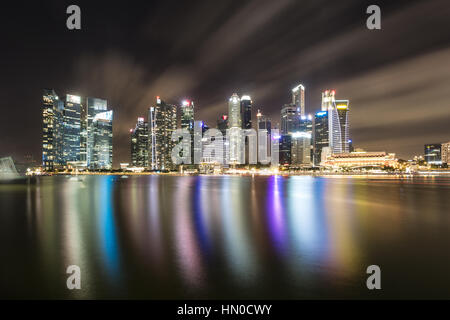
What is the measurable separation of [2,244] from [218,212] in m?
14.7

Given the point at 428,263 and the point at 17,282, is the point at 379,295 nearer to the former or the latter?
the point at 428,263

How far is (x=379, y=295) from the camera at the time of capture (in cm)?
786

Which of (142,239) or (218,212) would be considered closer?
(142,239)

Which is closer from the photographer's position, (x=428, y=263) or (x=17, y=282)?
(x=17, y=282)

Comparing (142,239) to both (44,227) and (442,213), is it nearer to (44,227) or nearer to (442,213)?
(44,227)

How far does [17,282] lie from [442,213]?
3089 cm

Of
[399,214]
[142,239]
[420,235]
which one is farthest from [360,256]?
[399,214]

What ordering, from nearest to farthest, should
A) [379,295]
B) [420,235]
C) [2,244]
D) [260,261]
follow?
[379,295], [260,261], [2,244], [420,235]

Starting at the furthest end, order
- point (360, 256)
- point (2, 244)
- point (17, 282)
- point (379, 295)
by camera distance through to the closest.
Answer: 1. point (2, 244)
2. point (360, 256)
3. point (17, 282)
4. point (379, 295)
